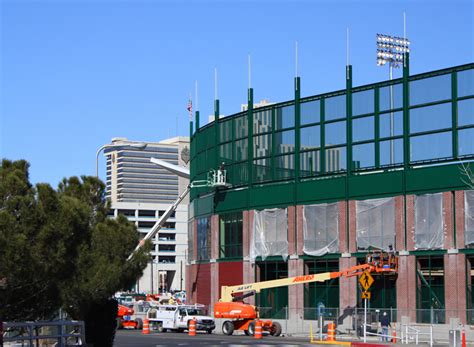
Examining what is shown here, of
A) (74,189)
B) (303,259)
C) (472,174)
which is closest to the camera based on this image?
(74,189)

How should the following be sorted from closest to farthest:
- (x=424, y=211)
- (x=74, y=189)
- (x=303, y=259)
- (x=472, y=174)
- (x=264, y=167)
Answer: (x=74, y=189) < (x=472, y=174) < (x=424, y=211) < (x=303, y=259) < (x=264, y=167)

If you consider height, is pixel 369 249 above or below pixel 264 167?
below

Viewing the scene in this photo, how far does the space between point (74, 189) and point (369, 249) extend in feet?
103

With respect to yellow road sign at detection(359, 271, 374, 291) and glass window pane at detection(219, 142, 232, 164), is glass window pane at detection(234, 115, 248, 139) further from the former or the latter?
yellow road sign at detection(359, 271, 374, 291)

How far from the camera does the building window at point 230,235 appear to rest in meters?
71.5

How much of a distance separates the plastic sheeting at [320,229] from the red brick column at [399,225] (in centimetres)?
502

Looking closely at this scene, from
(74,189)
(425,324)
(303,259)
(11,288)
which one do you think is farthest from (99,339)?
(303,259)

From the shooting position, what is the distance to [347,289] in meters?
61.4

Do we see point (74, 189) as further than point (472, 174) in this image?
No

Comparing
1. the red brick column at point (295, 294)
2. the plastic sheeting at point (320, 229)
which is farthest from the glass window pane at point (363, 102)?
the red brick column at point (295, 294)

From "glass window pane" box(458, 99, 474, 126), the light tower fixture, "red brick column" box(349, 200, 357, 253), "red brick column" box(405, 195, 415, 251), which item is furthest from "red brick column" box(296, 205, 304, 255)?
the light tower fixture

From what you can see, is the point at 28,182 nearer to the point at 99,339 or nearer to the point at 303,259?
the point at 99,339

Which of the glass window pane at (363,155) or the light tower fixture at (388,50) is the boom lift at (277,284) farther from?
the light tower fixture at (388,50)

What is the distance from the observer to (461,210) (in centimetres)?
5675
